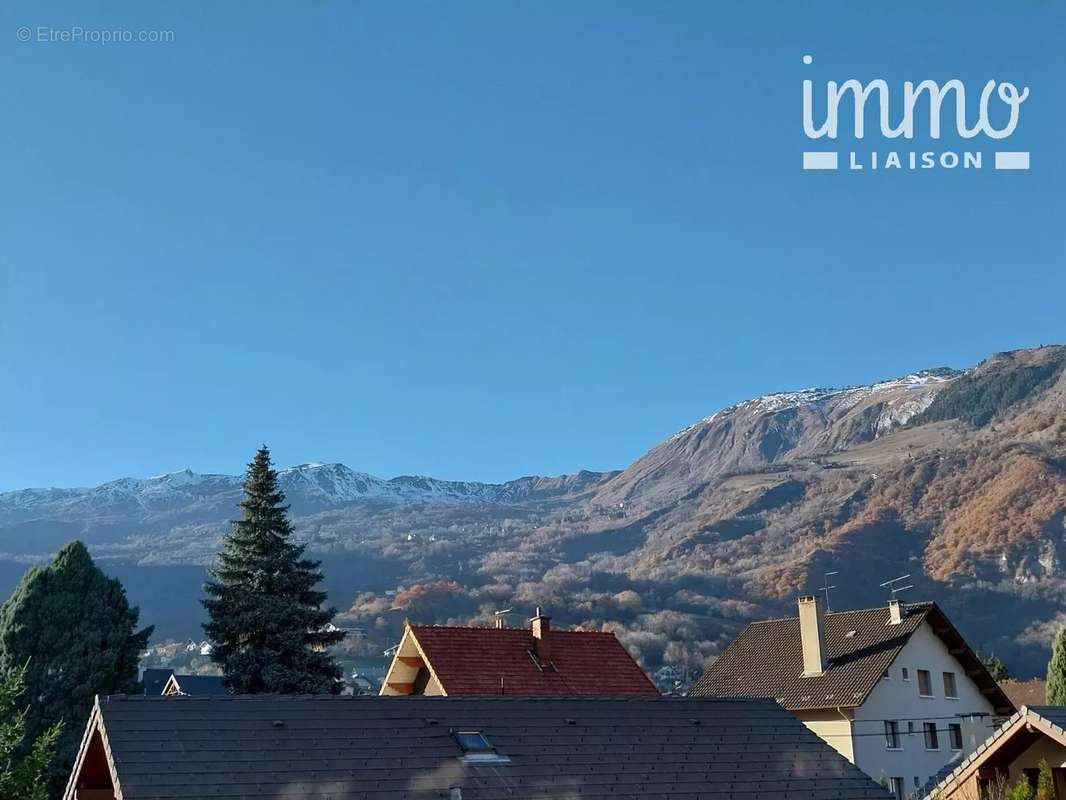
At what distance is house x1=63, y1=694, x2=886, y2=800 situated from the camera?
19.5 meters

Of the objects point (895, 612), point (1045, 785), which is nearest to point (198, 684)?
point (895, 612)

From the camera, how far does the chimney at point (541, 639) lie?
40.5 m

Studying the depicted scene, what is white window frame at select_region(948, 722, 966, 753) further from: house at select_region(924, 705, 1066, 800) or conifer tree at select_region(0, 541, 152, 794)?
conifer tree at select_region(0, 541, 152, 794)

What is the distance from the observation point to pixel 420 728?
2191 centimetres

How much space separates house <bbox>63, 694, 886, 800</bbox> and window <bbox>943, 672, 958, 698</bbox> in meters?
25.0

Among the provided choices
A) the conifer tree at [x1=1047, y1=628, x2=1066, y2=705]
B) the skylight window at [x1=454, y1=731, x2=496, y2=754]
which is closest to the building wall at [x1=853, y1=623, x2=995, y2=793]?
the conifer tree at [x1=1047, y1=628, x2=1066, y2=705]

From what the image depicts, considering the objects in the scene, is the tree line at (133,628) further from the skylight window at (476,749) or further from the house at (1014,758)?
the house at (1014,758)

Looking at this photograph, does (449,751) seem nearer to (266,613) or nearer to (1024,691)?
(266,613)

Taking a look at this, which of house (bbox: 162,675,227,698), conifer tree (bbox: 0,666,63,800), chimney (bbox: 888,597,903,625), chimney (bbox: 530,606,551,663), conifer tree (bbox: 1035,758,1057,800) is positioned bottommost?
conifer tree (bbox: 1035,758,1057,800)

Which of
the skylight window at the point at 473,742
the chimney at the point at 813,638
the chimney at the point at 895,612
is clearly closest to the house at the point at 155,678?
the chimney at the point at 813,638

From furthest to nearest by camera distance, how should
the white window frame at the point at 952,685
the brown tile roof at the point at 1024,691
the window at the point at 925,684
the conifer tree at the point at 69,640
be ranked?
1. the brown tile roof at the point at 1024,691
2. the white window frame at the point at 952,685
3. the window at the point at 925,684
4. the conifer tree at the point at 69,640

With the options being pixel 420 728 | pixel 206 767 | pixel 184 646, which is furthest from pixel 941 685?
pixel 184 646

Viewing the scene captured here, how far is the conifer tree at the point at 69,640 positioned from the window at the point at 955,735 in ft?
98.3

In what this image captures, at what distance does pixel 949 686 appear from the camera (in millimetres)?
48344
